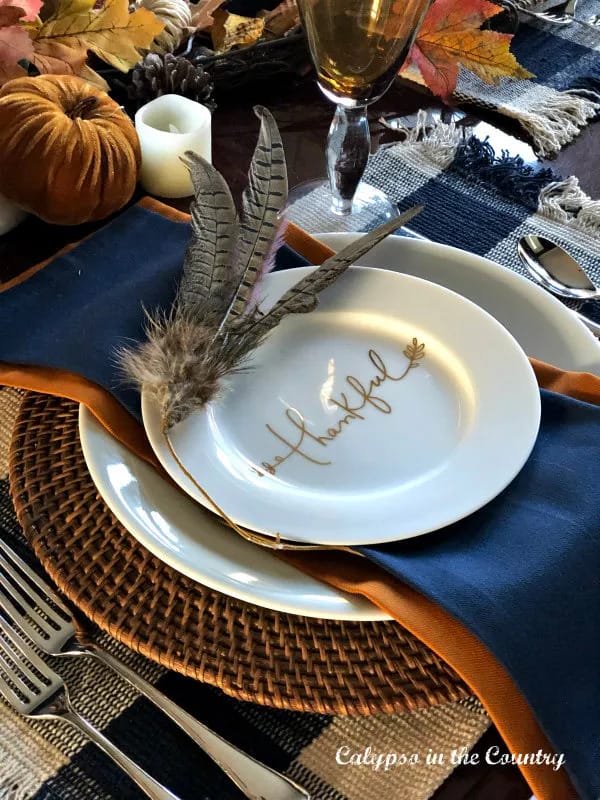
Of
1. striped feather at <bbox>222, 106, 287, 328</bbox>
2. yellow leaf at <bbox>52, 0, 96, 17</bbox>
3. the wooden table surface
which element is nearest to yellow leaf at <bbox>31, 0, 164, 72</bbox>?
yellow leaf at <bbox>52, 0, 96, 17</bbox>

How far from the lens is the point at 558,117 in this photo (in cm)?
87

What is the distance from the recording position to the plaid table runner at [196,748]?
0.39 meters

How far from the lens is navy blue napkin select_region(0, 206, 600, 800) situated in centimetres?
36

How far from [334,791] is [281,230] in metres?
0.35

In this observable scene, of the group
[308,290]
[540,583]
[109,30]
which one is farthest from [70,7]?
[540,583]

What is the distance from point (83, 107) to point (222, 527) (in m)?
0.46

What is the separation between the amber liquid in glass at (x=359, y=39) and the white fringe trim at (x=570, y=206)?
0.69 ft

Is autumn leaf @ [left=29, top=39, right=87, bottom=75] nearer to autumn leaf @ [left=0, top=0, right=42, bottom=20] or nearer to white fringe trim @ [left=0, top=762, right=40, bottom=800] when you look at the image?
autumn leaf @ [left=0, top=0, right=42, bottom=20]

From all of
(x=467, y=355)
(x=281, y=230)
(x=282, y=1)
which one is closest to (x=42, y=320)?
(x=281, y=230)

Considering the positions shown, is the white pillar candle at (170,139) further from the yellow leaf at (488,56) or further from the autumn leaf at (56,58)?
the yellow leaf at (488,56)

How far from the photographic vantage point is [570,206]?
2.50ft

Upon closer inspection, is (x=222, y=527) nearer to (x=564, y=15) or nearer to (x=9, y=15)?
(x=9, y=15)

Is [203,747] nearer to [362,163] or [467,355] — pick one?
[467,355]

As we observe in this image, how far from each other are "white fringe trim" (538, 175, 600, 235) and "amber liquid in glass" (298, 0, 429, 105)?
0.69 ft
